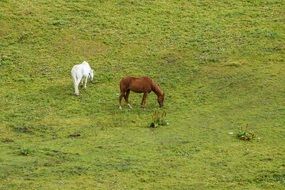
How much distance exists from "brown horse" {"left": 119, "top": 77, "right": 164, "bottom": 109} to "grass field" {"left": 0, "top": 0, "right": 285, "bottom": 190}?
372 millimetres

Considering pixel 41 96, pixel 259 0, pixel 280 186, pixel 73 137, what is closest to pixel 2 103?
pixel 41 96

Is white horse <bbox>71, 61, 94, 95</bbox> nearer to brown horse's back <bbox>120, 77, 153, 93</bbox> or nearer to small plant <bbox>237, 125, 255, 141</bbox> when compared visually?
brown horse's back <bbox>120, 77, 153, 93</bbox>

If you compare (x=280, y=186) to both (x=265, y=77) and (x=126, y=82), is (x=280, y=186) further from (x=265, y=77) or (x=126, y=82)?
(x=265, y=77)

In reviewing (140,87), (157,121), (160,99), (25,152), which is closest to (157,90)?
(160,99)

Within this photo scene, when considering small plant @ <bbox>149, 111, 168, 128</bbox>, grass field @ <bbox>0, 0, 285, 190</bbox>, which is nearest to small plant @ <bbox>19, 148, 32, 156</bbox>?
grass field @ <bbox>0, 0, 285, 190</bbox>

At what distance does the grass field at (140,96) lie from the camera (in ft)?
52.6

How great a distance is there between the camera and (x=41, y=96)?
72.3 feet

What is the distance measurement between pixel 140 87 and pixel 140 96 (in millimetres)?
1479

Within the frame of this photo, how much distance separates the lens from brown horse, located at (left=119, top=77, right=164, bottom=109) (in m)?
21.1

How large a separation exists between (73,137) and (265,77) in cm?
803

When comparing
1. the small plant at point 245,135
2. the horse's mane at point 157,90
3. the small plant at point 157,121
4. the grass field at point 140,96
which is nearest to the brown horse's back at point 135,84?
the horse's mane at point 157,90

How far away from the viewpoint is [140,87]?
21078mm

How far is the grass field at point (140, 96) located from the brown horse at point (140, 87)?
37 centimetres

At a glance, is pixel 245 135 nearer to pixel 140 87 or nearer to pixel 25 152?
pixel 140 87
